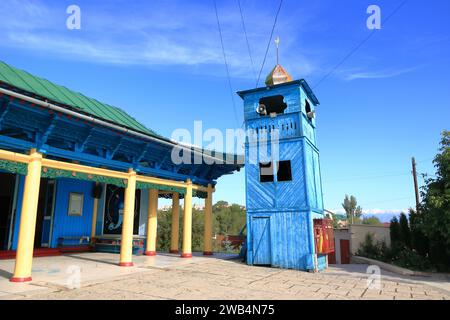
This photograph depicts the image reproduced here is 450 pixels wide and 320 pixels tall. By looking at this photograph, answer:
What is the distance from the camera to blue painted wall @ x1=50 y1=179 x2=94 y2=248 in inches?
518

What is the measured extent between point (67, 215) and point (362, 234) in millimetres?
16790

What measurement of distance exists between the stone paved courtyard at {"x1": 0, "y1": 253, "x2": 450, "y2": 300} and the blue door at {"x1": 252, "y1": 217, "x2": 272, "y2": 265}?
131cm

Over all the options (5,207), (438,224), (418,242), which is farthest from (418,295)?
(5,207)

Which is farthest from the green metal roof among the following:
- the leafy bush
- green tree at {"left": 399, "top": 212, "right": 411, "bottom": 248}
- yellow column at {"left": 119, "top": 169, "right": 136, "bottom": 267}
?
the leafy bush

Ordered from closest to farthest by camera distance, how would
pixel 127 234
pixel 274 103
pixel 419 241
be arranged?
pixel 127 234
pixel 419 241
pixel 274 103

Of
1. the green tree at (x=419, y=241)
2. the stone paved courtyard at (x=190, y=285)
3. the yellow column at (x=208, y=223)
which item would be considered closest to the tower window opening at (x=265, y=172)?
the yellow column at (x=208, y=223)

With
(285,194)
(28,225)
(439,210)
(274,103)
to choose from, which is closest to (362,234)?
(439,210)

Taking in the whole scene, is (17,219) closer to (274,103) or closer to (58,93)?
(58,93)

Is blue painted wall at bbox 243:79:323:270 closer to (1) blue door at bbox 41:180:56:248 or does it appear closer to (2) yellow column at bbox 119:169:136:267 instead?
(2) yellow column at bbox 119:169:136:267

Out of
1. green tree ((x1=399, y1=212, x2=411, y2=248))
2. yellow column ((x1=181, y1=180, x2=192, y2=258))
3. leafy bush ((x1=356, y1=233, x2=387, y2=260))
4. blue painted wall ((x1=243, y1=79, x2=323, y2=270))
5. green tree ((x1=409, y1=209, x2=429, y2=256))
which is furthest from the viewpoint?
leafy bush ((x1=356, y1=233, x2=387, y2=260))

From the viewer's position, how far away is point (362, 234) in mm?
19469

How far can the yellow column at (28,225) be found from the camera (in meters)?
7.18

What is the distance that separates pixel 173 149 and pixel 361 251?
1279 cm
